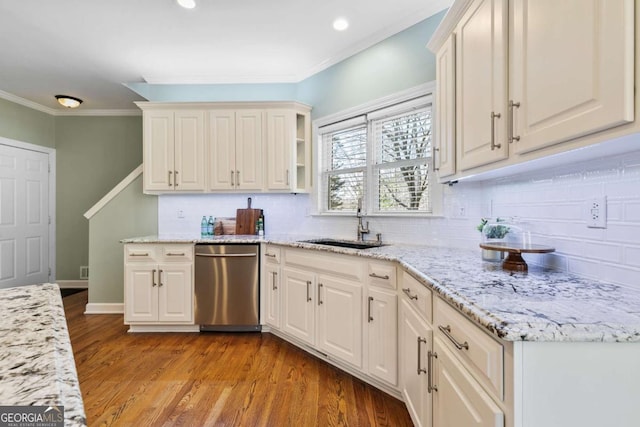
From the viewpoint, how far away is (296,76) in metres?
3.81

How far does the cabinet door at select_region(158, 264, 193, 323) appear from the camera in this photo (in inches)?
130

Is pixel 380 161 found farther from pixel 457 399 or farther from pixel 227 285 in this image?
pixel 457 399

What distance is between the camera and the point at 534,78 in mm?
1232

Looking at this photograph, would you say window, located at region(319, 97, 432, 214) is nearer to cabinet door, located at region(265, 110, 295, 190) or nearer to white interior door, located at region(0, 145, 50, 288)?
cabinet door, located at region(265, 110, 295, 190)

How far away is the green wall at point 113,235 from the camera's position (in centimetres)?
402

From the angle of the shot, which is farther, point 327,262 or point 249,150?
point 249,150

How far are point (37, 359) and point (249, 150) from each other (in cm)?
314

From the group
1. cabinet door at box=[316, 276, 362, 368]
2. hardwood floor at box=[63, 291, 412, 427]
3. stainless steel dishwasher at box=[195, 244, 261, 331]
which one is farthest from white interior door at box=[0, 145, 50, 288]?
cabinet door at box=[316, 276, 362, 368]

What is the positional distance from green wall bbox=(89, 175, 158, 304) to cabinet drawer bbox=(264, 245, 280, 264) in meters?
1.71

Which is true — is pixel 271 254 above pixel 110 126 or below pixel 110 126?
below

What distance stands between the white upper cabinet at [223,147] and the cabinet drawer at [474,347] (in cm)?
253

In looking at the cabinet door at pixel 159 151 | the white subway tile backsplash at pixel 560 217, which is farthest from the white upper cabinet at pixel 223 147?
the white subway tile backsplash at pixel 560 217

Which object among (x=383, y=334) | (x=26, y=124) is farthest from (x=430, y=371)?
(x=26, y=124)

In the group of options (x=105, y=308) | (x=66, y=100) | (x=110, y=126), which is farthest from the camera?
(x=110, y=126)
